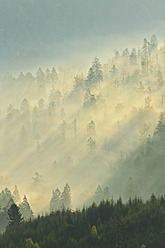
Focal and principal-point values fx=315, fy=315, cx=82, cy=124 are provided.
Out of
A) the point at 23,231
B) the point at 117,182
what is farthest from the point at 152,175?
the point at 23,231

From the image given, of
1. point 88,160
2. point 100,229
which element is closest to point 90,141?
point 88,160

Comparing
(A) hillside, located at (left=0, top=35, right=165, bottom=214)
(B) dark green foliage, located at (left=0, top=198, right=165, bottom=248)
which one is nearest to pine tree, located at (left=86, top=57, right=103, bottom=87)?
(A) hillside, located at (left=0, top=35, right=165, bottom=214)

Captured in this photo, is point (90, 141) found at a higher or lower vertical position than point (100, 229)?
higher

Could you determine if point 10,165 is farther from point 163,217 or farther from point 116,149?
point 163,217

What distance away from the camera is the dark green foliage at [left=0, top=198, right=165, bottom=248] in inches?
491

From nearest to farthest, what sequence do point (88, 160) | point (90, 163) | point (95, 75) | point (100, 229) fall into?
point (100, 229) < point (90, 163) < point (88, 160) < point (95, 75)

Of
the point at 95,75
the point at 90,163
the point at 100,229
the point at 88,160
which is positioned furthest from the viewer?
the point at 95,75

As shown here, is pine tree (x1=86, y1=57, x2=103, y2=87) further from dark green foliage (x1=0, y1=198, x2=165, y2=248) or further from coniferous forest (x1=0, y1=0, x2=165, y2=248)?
dark green foliage (x1=0, y1=198, x2=165, y2=248)

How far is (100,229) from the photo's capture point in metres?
14.2

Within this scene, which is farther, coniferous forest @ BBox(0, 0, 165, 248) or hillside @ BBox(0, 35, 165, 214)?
hillside @ BBox(0, 35, 165, 214)

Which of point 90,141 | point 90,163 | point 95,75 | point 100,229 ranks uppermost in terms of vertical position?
point 95,75

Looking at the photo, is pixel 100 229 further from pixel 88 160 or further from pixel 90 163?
pixel 88 160

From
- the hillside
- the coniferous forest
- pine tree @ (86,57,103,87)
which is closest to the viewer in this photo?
the coniferous forest

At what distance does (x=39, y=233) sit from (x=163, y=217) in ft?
19.6
